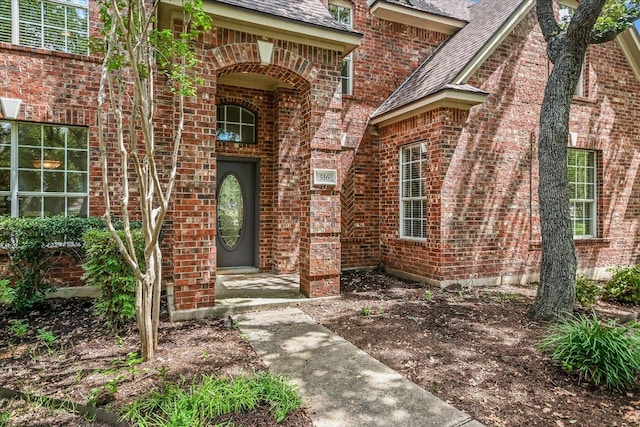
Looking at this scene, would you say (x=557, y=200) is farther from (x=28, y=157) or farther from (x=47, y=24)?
(x=47, y=24)

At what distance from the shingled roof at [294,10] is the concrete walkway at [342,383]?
4.32 metres

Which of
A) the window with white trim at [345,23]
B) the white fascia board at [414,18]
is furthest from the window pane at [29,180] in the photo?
the white fascia board at [414,18]

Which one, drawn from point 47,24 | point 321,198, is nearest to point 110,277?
point 321,198

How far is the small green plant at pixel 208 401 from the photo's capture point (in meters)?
2.51

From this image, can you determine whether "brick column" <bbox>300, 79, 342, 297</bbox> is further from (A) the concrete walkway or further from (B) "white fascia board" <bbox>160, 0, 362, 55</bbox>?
(A) the concrete walkway

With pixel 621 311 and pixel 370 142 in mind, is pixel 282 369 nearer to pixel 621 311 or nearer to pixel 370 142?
pixel 621 311

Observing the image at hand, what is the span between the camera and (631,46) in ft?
28.3

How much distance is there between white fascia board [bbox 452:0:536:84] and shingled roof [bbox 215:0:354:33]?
97.2 inches

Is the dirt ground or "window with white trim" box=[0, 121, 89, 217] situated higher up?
"window with white trim" box=[0, 121, 89, 217]

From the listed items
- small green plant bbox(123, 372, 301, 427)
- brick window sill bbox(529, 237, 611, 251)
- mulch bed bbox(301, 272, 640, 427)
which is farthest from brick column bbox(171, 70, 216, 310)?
brick window sill bbox(529, 237, 611, 251)

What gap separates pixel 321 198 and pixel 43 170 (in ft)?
14.7

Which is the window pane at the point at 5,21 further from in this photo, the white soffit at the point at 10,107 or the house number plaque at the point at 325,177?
the house number plaque at the point at 325,177

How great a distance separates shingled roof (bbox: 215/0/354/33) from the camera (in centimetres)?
508

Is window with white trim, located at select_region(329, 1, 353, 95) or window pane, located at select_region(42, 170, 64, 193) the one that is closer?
window pane, located at select_region(42, 170, 64, 193)
